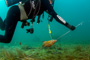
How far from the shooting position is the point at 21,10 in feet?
13.6

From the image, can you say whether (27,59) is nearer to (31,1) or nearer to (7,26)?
(7,26)

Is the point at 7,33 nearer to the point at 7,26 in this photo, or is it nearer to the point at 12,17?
the point at 7,26

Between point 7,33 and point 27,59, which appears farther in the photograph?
point 27,59

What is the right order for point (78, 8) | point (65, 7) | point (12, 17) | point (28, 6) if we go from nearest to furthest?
point (12, 17) < point (28, 6) < point (65, 7) < point (78, 8)

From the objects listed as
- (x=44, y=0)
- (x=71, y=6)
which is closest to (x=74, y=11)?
(x=71, y=6)

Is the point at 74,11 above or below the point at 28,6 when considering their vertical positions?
above

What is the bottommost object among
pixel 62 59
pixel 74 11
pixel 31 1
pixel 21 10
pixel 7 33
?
pixel 62 59

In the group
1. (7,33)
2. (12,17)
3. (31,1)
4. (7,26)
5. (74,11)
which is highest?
(74,11)

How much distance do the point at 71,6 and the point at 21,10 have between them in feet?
493

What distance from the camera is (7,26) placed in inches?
160

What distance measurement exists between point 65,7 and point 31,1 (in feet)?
463

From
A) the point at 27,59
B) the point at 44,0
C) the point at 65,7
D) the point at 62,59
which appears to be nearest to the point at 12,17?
the point at 44,0

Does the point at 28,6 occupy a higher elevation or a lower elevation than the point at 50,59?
higher

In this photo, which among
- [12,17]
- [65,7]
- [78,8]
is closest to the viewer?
[12,17]
